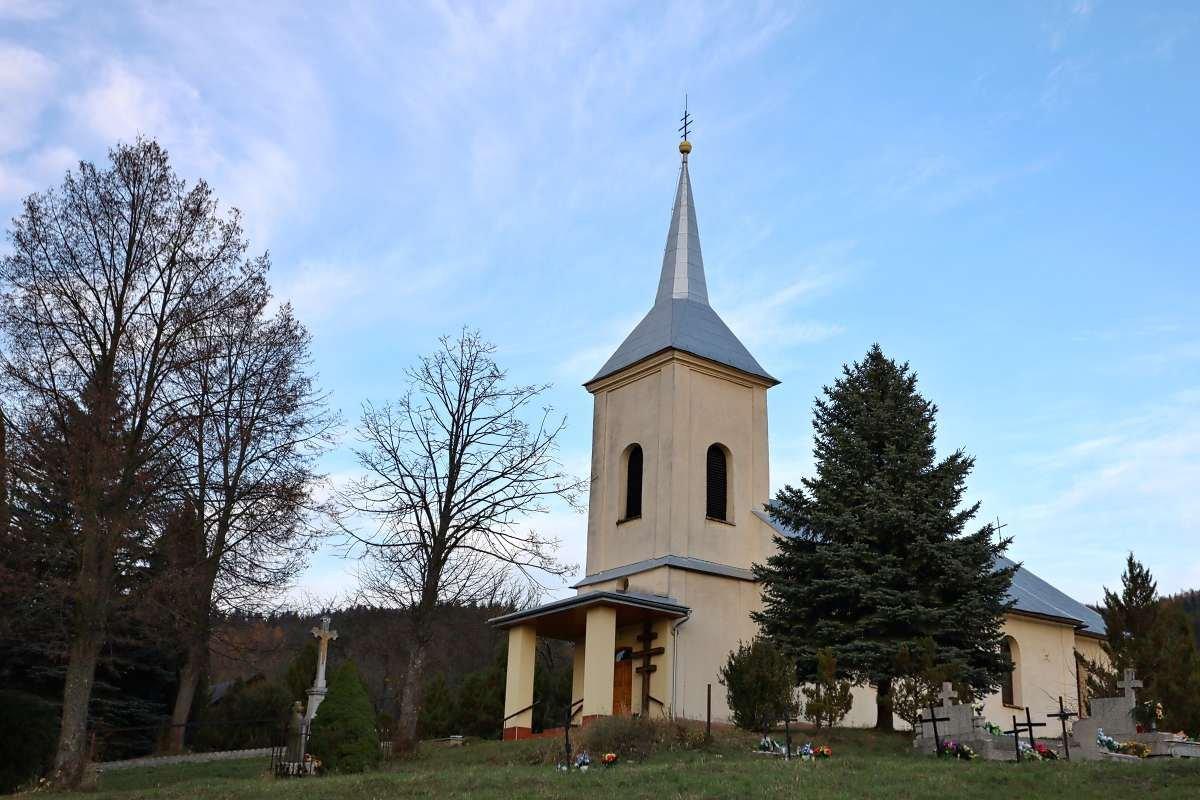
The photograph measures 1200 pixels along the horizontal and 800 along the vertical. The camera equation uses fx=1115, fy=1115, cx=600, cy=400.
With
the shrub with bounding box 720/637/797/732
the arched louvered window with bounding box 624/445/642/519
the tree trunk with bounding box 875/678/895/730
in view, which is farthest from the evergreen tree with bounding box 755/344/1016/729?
the arched louvered window with bounding box 624/445/642/519

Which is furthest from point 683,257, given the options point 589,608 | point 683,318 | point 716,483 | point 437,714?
point 437,714

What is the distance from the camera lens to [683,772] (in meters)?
14.8

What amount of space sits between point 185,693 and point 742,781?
1884 centimetres

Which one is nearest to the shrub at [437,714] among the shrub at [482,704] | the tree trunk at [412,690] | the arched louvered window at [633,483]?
the shrub at [482,704]

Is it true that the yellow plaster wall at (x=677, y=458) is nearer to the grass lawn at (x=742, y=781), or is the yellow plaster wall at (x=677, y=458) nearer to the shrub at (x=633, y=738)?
the shrub at (x=633, y=738)

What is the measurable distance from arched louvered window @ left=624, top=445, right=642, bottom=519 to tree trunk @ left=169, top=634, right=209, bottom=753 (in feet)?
35.5

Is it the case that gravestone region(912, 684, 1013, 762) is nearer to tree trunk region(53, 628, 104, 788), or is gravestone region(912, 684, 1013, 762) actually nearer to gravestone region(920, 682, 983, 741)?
gravestone region(920, 682, 983, 741)

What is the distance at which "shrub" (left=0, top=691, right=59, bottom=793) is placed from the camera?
19297 mm

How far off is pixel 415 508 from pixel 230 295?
253 inches

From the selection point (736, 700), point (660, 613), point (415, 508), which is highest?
point (415, 508)

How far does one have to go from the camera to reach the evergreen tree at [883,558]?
68.3 feet

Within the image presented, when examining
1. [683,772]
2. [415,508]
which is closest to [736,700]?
[683,772]

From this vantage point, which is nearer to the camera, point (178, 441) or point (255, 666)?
point (178, 441)

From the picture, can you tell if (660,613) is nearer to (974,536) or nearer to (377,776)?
(974,536)
